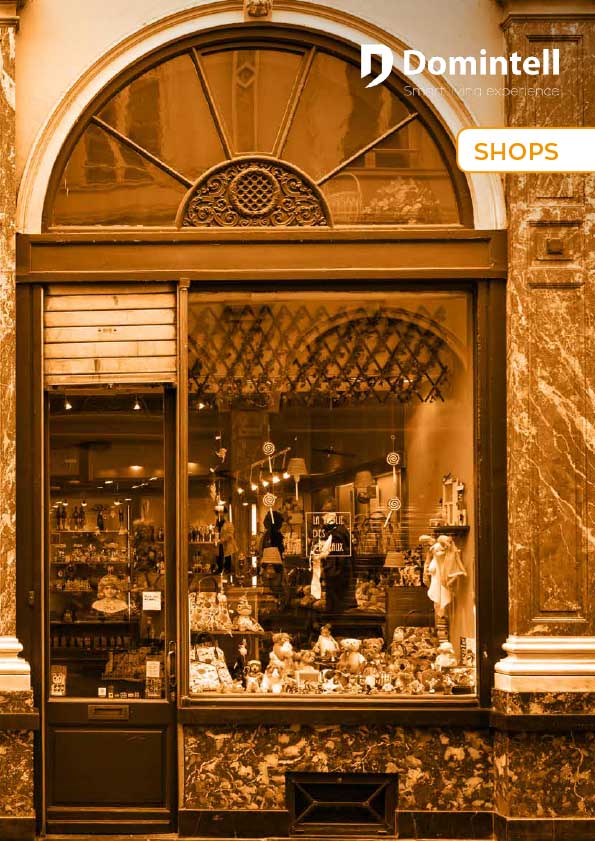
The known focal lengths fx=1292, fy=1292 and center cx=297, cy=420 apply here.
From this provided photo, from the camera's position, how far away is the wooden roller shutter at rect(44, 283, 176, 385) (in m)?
8.95

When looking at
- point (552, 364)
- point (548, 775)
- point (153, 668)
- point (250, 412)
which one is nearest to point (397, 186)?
point (552, 364)

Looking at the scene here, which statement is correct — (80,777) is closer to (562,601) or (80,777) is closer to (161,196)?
(562,601)

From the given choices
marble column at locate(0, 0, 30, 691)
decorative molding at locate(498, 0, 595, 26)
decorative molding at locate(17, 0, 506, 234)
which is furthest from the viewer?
decorative molding at locate(17, 0, 506, 234)

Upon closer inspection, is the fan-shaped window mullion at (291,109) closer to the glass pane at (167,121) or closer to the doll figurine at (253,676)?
the glass pane at (167,121)

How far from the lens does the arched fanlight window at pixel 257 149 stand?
9.03m

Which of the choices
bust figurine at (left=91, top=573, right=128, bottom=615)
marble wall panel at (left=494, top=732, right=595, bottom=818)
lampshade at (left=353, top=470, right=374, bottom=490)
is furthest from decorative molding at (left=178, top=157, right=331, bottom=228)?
marble wall panel at (left=494, top=732, right=595, bottom=818)

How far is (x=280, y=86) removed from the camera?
9.08 meters

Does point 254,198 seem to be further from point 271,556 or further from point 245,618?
point 245,618

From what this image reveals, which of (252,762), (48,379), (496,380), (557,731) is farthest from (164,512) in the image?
(557,731)

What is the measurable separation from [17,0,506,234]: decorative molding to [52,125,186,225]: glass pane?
0.53 ft

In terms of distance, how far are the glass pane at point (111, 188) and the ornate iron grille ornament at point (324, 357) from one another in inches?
35.6

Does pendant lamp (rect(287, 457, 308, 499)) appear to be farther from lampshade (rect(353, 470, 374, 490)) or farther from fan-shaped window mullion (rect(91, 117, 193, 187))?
fan-shaped window mullion (rect(91, 117, 193, 187))

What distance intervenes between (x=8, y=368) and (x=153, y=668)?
90.2 inches

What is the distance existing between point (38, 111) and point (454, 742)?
5.17 metres
